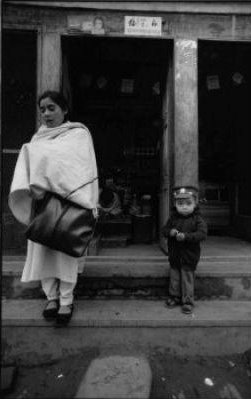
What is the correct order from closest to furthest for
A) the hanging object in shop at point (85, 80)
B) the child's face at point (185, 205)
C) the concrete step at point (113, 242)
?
the child's face at point (185, 205) → the concrete step at point (113, 242) → the hanging object in shop at point (85, 80)

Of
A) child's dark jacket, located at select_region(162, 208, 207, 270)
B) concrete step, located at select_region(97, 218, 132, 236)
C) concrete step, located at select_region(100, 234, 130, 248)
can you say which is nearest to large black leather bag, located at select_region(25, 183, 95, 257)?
child's dark jacket, located at select_region(162, 208, 207, 270)

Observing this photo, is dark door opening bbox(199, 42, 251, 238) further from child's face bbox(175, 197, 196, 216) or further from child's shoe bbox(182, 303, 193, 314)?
child's shoe bbox(182, 303, 193, 314)

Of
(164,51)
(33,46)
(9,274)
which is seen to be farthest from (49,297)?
(164,51)

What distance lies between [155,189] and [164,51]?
263 centimetres

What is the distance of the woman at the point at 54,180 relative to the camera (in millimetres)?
2986

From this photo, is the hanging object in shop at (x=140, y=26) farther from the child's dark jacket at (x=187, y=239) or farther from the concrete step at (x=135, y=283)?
the concrete step at (x=135, y=283)

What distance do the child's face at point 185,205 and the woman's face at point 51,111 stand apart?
1.49 m

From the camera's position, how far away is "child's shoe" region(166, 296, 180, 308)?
3594mm

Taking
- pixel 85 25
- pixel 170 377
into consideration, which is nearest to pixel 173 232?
pixel 170 377

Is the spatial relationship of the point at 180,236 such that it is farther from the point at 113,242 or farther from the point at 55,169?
the point at 113,242

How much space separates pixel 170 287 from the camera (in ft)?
12.2

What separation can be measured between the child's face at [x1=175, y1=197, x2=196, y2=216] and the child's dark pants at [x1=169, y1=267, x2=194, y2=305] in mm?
605

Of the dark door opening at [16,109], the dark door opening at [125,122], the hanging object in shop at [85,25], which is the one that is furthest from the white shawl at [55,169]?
the dark door opening at [125,122]

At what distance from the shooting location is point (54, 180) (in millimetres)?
2977
